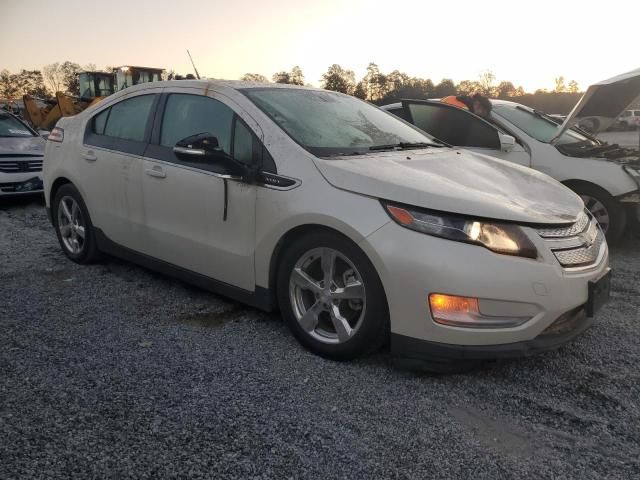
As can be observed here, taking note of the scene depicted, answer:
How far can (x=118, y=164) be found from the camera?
14.3 feet

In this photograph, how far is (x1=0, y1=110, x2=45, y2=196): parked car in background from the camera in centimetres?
830

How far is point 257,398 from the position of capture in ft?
9.12

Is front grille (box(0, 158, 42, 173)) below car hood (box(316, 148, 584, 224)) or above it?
below

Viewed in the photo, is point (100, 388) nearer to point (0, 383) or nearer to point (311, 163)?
point (0, 383)

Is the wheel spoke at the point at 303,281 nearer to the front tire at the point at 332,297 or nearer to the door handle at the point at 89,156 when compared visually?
the front tire at the point at 332,297

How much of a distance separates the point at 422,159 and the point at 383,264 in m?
1.02

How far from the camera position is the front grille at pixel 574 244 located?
282 centimetres

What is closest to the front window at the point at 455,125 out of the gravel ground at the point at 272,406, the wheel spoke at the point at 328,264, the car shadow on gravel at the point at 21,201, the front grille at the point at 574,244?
the gravel ground at the point at 272,406

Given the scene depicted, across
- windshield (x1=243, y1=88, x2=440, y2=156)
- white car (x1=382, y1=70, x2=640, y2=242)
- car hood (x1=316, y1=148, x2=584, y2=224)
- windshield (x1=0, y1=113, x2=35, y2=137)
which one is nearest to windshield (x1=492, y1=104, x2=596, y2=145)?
white car (x1=382, y1=70, x2=640, y2=242)

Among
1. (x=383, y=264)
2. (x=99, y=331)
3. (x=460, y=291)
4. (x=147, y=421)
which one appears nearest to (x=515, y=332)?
(x=460, y=291)

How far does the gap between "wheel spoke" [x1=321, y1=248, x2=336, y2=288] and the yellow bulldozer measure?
1290 centimetres

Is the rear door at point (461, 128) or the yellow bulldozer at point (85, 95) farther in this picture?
the yellow bulldozer at point (85, 95)

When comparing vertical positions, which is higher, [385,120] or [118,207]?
[385,120]

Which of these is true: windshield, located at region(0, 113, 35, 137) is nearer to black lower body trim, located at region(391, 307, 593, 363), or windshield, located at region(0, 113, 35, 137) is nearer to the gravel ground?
the gravel ground
